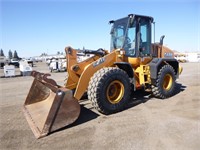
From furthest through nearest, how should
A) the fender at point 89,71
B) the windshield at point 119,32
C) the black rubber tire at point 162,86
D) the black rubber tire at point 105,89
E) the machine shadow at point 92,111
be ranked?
the black rubber tire at point 162,86
the windshield at point 119,32
the fender at point 89,71
the black rubber tire at point 105,89
the machine shadow at point 92,111

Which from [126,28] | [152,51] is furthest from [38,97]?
[152,51]

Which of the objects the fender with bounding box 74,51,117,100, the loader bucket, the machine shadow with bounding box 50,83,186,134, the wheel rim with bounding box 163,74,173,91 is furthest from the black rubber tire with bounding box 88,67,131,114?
the wheel rim with bounding box 163,74,173,91

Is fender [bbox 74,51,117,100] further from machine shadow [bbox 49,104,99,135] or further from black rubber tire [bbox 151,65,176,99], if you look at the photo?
black rubber tire [bbox 151,65,176,99]

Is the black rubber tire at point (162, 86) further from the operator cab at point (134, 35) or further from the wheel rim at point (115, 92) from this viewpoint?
the wheel rim at point (115, 92)

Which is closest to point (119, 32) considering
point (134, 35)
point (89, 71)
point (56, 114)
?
point (134, 35)

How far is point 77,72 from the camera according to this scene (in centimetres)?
570

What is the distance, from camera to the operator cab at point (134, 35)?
6.46 meters

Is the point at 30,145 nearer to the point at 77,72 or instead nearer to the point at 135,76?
the point at 77,72

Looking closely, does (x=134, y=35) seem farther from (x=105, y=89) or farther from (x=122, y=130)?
(x=122, y=130)

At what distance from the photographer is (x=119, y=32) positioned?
271 inches

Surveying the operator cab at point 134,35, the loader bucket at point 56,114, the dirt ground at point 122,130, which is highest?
the operator cab at point 134,35

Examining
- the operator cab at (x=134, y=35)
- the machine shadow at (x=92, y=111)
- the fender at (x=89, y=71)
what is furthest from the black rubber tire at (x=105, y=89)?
the operator cab at (x=134, y=35)

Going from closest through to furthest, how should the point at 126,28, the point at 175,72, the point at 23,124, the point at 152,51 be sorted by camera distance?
the point at 23,124
the point at 126,28
the point at 152,51
the point at 175,72

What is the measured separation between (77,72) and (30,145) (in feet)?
8.06
